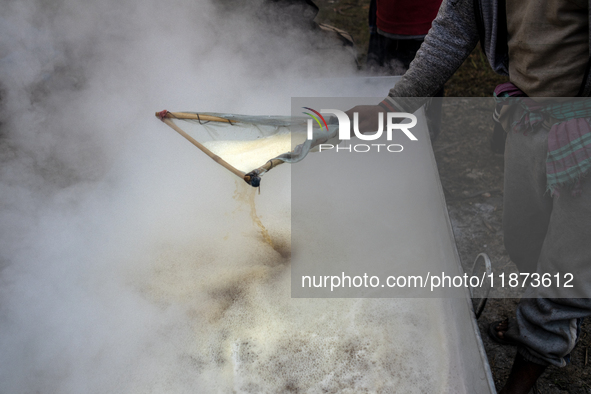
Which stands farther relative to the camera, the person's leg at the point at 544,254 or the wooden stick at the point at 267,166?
the wooden stick at the point at 267,166

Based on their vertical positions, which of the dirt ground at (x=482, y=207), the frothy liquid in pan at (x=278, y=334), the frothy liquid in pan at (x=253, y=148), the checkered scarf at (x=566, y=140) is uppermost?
the checkered scarf at (x=566, y=140)

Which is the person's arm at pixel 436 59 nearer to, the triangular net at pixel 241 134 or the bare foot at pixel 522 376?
the triangular net at pixel 241 134

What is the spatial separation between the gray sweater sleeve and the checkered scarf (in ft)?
0.89

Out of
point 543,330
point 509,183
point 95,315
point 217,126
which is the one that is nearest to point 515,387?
point 543,330

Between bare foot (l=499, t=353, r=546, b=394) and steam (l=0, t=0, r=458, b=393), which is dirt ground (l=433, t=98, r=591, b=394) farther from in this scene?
steam (l=0, t=0, r=458, b=393)

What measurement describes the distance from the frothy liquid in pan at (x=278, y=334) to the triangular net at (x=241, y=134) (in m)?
0.26

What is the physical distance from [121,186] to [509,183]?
64.9 inches

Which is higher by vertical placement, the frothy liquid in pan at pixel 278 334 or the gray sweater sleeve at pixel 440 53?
the gray sweater sleeve at pixel 440 53

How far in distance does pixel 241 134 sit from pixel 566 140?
3.32ft

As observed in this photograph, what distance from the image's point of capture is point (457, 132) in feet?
8.99

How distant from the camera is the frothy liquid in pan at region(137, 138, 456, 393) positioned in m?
1.26

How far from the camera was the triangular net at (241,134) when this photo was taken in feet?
4.65

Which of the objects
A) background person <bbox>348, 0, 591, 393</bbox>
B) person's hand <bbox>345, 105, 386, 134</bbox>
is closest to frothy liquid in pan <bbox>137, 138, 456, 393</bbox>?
background person <bbox>348, 0, 591, 393</bbox>

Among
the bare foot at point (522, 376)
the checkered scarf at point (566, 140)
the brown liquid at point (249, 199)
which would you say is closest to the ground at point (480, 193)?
the bare foot at point (522, 376)
